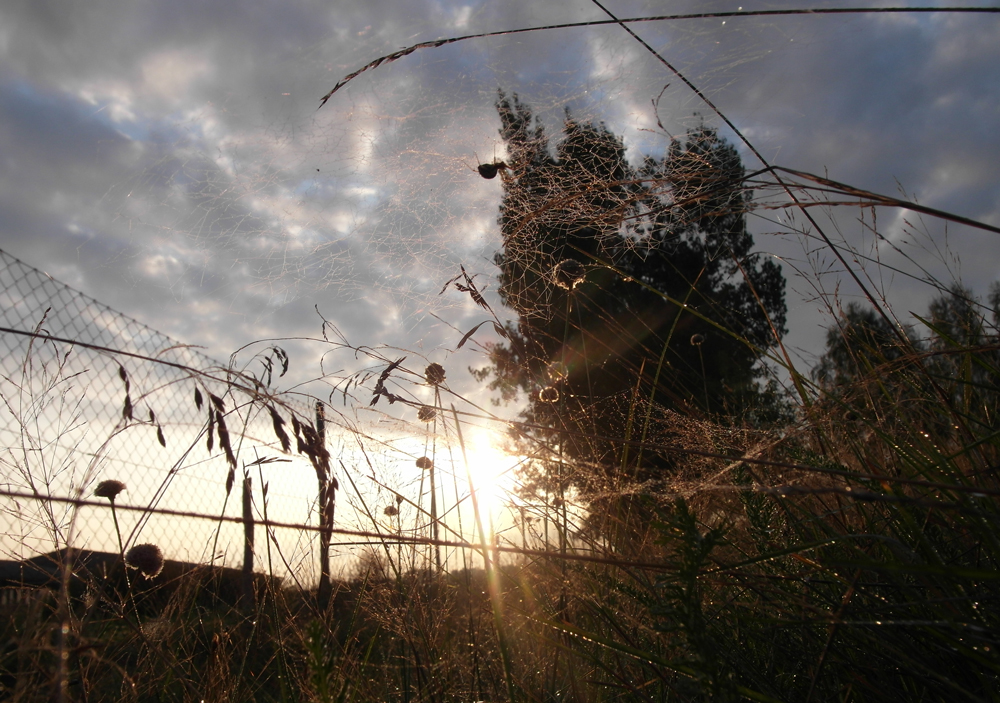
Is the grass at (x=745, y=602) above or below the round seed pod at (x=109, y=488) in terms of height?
below

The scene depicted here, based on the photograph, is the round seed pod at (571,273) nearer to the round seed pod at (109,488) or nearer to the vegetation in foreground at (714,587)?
the vegetation in foreground at (714,587)

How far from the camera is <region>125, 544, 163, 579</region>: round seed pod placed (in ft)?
4.51

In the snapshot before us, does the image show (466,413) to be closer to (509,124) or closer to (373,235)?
(373,235)

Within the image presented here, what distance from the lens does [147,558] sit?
4.64ft

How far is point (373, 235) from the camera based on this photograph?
176 cm

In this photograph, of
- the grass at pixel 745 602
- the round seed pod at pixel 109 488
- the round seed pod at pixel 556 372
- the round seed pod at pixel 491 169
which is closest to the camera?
the grass at pixel 745 602

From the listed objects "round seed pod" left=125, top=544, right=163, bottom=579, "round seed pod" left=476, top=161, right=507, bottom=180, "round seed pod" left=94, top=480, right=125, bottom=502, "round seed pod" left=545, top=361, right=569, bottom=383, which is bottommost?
"round seed pod" left=125, top=544, right=163, bottom=579

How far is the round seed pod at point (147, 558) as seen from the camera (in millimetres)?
1376

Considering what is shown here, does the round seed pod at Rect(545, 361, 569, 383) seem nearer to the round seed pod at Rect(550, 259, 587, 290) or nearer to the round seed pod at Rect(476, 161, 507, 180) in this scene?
the round seed pod at Rect(550, 259, 587, 290)

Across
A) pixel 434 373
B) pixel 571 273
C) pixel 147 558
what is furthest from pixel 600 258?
pixel 147 558

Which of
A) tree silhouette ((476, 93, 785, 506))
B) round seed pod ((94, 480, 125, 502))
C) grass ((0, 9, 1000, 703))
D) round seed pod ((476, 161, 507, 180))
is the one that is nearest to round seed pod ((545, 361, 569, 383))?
tree silhouette ((476, 93, 785, 506))

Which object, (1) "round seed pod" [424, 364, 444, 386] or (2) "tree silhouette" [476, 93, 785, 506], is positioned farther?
(1) "round seed pod" [424, 364, 444, 386]

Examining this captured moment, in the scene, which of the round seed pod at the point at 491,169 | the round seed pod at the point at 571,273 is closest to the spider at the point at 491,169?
the round seed pod at the point at 491,169

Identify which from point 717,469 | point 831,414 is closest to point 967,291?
point 831,414
